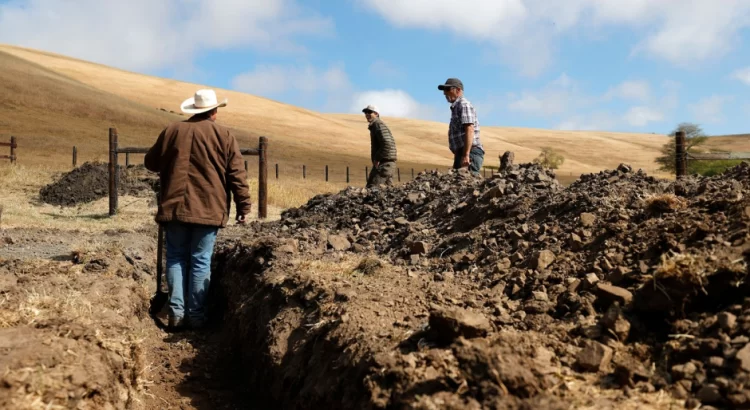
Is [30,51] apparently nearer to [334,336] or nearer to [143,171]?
[143,171]

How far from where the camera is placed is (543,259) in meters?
4.72

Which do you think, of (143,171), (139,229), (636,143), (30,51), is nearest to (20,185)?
(143,171)

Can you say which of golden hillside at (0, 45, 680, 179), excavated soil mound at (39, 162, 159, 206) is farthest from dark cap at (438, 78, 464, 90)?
golden hillside at (0, 45, 680, 179)

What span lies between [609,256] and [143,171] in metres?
15.9

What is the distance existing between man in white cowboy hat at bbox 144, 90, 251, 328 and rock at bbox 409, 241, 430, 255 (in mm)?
1583

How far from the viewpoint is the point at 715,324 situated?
303 centimetres

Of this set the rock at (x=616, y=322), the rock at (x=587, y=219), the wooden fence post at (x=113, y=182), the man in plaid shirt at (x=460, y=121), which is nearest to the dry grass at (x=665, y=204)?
the rock at (x=587, y=219)

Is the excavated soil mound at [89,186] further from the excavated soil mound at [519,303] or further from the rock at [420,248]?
the rock at [420,248]

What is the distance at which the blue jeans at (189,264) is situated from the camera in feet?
19.9

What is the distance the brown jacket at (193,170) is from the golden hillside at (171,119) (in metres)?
24.9

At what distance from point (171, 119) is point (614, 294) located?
164 ft

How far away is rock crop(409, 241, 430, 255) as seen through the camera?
20.9 feet

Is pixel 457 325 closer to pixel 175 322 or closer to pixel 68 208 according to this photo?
pixel 175 322

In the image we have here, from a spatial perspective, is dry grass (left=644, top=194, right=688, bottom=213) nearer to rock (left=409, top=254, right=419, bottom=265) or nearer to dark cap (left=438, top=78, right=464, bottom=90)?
rock (left=409, top=254, right=419, bottom=265)
